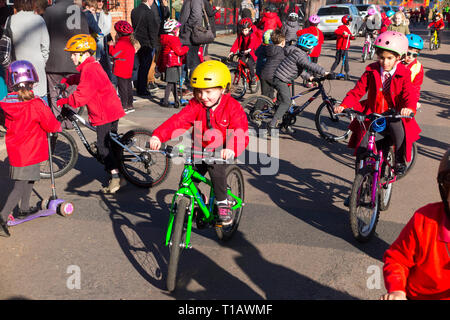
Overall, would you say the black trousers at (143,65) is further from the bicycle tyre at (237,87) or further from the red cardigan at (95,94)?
the red cardigan at (95,94)

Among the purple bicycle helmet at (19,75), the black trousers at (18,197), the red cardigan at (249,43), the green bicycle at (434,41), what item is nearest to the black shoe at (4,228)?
→ the black trousers at (18,197)

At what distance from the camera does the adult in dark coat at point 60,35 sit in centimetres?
877

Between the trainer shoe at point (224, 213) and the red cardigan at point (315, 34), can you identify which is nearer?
the trainer shoe at point (224, 213)

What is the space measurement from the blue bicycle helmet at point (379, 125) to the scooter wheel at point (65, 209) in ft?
10.8

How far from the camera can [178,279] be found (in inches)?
174

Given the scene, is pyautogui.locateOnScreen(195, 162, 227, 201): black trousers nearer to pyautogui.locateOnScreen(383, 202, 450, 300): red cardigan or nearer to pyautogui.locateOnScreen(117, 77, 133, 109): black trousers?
pyautogui.locateOnScreen(383, 202, 450, 300): red cardigan

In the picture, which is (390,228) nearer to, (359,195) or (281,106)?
(359,195)

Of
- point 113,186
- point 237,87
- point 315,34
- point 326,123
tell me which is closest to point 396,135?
point 113,186

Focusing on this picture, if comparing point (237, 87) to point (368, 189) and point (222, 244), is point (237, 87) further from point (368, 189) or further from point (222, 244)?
point (222, 244)

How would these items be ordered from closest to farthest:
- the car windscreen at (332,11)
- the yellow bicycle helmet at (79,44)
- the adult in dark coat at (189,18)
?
the yellow bicycle helmet at (79,44)
the adult in dark coat at (189,18)
the car windscreen at (332,11)

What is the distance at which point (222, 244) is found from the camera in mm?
5125

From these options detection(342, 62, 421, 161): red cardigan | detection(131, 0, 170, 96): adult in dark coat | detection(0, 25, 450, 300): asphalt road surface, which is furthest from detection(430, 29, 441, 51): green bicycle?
detection(342, 62, 421, 161): red cardigan

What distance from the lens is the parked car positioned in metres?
29.2

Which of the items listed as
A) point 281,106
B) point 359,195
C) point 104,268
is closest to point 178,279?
point 104,268
